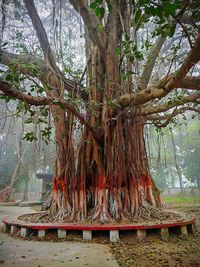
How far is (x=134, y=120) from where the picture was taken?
4016mm

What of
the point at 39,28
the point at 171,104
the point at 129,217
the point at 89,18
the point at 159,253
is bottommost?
the point at 159,253

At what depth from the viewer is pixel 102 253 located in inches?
97.6

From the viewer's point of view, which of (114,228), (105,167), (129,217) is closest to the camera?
(114,228)

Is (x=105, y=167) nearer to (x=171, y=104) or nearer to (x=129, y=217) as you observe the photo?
(x=129, y=217)

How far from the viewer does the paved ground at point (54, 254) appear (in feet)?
7.13

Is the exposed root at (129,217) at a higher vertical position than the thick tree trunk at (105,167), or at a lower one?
lower

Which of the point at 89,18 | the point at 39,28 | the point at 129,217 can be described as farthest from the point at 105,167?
the point at 39,28

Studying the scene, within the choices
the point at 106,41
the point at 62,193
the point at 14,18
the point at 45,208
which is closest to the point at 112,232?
the point at 62,193

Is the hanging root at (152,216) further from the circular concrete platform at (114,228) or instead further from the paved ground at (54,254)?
the paved ground at (54,254)

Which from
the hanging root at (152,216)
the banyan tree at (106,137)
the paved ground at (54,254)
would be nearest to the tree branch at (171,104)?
the banyan tree at (106,137)

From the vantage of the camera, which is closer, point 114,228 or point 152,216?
point 114,228

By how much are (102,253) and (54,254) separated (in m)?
0.47

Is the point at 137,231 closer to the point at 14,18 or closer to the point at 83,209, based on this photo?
the point at 83,209

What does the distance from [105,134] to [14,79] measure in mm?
1815
